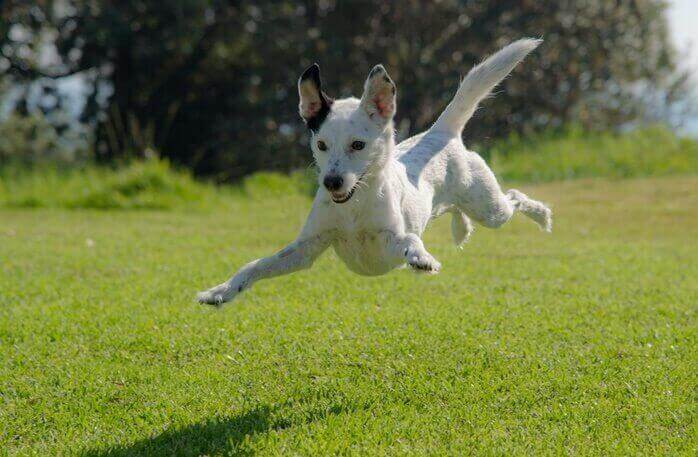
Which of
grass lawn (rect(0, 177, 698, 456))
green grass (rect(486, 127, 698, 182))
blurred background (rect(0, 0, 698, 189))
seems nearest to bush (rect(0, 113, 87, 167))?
blurred background (rect(0, 0, 698, 189))

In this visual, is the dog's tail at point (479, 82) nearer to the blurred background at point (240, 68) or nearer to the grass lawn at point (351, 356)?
the grass lawn at point (351, 356)

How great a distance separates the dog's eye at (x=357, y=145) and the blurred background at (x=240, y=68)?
1112 centimetres

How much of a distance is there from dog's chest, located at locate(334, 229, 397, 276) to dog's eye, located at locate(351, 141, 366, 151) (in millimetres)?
483

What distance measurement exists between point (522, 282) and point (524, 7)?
10767 millimetres

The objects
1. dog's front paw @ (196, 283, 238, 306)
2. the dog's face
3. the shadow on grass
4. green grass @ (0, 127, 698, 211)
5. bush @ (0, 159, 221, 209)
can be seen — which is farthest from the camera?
green grass @ (0, 127, 698, 211)

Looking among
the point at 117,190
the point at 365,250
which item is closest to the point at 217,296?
the point at 365,250

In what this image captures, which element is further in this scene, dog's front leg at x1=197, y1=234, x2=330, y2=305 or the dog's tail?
the dog's tail

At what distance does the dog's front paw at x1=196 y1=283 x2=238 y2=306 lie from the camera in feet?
13.6

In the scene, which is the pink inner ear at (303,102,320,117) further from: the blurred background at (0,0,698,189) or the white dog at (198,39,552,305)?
the blurred background at (0,0,698,189)

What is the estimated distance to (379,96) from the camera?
176 inches

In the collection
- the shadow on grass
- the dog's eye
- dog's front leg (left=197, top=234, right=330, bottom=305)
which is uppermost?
the dog's eye

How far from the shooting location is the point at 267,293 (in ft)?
23.0

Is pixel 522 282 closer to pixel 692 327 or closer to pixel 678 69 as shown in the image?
pixel 692 327

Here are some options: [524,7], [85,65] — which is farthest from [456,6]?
[85,65]
